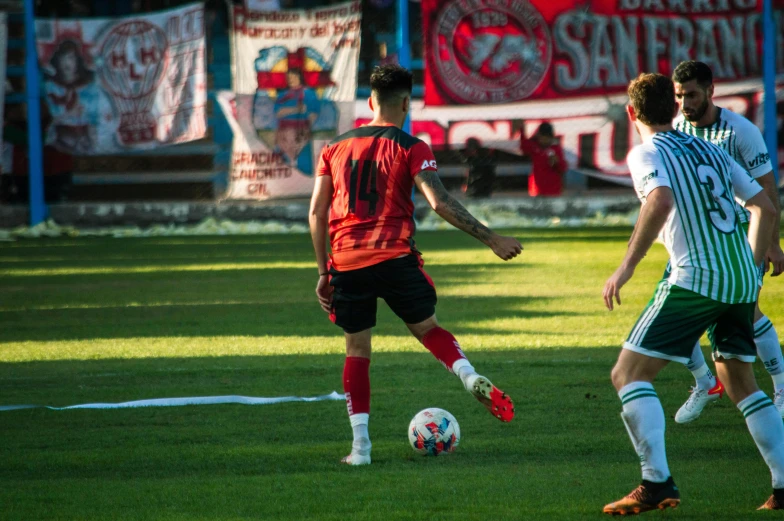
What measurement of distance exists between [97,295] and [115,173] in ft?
30.1

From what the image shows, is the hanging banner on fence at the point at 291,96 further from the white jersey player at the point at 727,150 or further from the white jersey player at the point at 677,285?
the white jersey player at the point at 677,285

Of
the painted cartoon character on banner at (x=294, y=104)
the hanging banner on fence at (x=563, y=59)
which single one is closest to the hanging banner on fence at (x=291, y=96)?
the painted cartoon character on banner at (x=294, y=104)

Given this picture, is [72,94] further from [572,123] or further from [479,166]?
[572,123]

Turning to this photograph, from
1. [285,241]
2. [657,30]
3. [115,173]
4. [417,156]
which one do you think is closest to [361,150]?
[417,156]

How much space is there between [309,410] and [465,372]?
1.59 meters

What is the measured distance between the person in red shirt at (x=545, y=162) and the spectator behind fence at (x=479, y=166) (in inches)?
24.2

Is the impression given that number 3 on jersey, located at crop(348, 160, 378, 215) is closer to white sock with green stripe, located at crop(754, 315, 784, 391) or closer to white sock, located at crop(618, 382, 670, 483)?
white sock, located at crop(618, 382, 670, 483)

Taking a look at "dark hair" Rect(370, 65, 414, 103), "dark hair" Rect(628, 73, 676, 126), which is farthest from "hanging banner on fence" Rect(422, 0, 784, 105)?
"dark hair" Rect(628, 73, 676, 126)

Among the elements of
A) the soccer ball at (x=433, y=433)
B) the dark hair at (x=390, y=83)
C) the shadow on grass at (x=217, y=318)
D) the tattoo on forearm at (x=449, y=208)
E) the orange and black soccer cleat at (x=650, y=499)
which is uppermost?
the dark hair at (x=390, y=83)

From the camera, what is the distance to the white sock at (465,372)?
16.2ft

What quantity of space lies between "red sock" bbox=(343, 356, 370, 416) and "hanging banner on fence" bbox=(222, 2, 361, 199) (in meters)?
13.7

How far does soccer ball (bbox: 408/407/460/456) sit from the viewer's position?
525 centimetres

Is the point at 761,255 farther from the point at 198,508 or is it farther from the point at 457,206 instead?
the point at 198,508

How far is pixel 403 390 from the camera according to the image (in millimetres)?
6879
